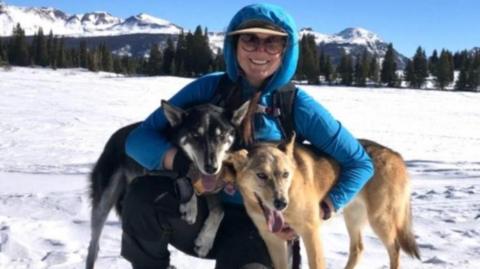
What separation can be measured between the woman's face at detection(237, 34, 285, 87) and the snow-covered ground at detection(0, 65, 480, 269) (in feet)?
7.04

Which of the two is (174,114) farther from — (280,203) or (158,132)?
(280,203)

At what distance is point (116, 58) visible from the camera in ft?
334

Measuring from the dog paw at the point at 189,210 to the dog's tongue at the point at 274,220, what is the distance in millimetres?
593

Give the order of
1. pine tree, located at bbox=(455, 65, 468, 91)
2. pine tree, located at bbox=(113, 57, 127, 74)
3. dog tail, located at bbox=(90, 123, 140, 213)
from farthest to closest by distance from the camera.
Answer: pine tree, located at bbox=(113, 57, 127, 74)
pine tree, located at bbox=(455, 65, 468, 91)
dog tail, located at bbox=(90, 123, 140, 213)

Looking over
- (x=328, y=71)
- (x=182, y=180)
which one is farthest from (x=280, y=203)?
(x=328, y=71)

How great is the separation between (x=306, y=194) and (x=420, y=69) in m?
74.4

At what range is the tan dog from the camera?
13.5ft

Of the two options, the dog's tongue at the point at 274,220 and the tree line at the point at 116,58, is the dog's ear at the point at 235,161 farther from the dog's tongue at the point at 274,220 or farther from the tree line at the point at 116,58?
the tree line at the point at 116,58

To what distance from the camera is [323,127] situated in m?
4.61

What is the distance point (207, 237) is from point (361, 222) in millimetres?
2048

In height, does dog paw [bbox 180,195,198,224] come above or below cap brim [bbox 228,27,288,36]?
below

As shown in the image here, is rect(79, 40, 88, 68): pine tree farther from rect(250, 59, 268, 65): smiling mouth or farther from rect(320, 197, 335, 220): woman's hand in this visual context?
rect(320, 197, 335, 220): woman's hand

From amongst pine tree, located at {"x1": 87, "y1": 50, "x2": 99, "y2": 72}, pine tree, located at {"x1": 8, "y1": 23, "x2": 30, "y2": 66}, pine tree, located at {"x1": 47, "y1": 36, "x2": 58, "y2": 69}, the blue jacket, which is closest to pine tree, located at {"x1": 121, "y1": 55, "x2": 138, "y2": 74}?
pine tree, located at {"x1": 87, "y1": 50, "x2": 99, "y2": 72}

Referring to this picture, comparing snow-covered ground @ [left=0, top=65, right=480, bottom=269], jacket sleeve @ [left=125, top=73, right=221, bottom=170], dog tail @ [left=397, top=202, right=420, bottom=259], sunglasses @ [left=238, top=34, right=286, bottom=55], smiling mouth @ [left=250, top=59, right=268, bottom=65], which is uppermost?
sunglasses @ [left=238, top=34, right=286, bottom=55]
